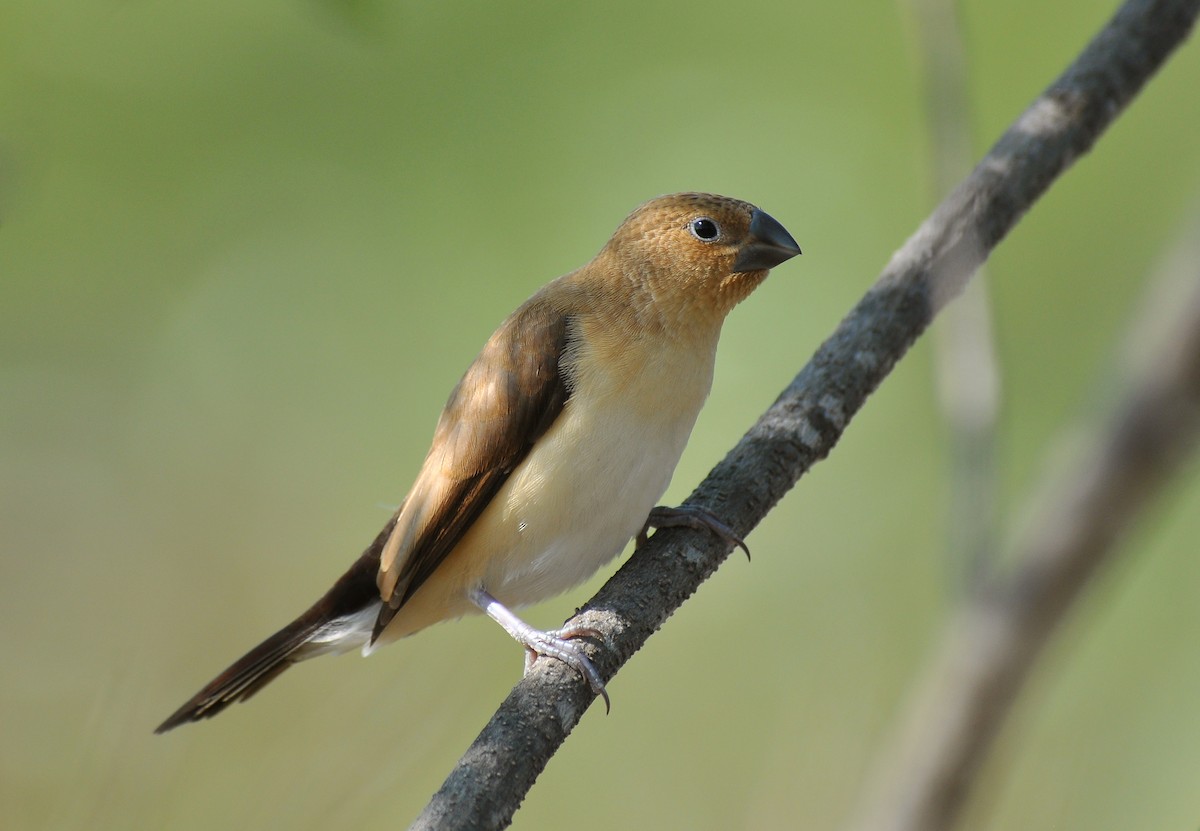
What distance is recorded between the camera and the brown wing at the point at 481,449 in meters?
3.40

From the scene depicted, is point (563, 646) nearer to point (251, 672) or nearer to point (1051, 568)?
point (1051, 568)

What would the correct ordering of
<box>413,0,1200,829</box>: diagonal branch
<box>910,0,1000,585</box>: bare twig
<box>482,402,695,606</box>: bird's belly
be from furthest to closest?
<box>482,402,695,606</box>: bird's belly → <box>413,0,1200,829</box>: diagonal branch → <box>910,0,1000,585</box>: bare twig

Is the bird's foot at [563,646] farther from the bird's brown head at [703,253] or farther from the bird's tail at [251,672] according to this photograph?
the bird's brown head at [703,253]

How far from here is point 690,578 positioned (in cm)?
294

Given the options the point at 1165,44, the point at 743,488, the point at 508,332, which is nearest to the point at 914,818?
the point at 743,488

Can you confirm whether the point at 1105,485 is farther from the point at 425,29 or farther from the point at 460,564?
the point at 425,29

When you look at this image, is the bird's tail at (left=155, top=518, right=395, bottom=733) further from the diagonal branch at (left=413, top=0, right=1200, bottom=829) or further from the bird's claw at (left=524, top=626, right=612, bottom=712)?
the diagonal branch at (left=413, top=0, right=1200, bottom=829)

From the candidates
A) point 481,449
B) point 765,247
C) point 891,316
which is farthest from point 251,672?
point 891,316

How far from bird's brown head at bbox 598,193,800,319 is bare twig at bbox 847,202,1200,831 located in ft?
4.96

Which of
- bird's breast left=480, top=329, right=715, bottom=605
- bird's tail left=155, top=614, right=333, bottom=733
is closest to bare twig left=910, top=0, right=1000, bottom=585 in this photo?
bird's breast left=480, top=329, right=715, bottom=605

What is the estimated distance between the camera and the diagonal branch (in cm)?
290

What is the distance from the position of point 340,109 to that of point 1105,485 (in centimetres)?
653

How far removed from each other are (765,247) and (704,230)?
8.7 inches

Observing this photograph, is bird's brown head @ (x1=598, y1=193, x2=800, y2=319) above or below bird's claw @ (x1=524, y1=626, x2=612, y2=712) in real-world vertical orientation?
above
